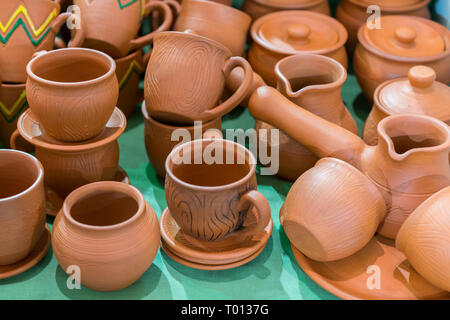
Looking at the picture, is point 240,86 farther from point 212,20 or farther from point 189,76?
point 212,20

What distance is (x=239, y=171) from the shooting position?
54.7 inches

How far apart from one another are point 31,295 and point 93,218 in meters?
0.21

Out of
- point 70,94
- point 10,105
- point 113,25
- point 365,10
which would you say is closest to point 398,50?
point 365,10

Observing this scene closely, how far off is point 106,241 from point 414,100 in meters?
Answer: 0.91

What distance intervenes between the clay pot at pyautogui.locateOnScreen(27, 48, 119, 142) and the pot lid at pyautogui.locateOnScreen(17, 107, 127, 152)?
0.05ft

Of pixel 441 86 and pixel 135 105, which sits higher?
pixel 441 86

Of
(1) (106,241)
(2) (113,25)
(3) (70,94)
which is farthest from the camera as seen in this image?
(2) (113,25)

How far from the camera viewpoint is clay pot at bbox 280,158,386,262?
128 centimetres

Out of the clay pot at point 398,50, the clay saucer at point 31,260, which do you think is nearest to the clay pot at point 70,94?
the clay saucer at point 31,260

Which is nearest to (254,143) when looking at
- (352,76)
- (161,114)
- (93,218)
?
(161,114)

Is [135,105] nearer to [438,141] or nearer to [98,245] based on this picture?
[98,245]

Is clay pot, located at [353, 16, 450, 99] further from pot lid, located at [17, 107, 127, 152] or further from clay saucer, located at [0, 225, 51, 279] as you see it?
clay saucer, located at [0, 225, 51, 279]

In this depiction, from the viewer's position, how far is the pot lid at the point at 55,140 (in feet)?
4.53

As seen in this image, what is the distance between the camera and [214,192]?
1245 mm
